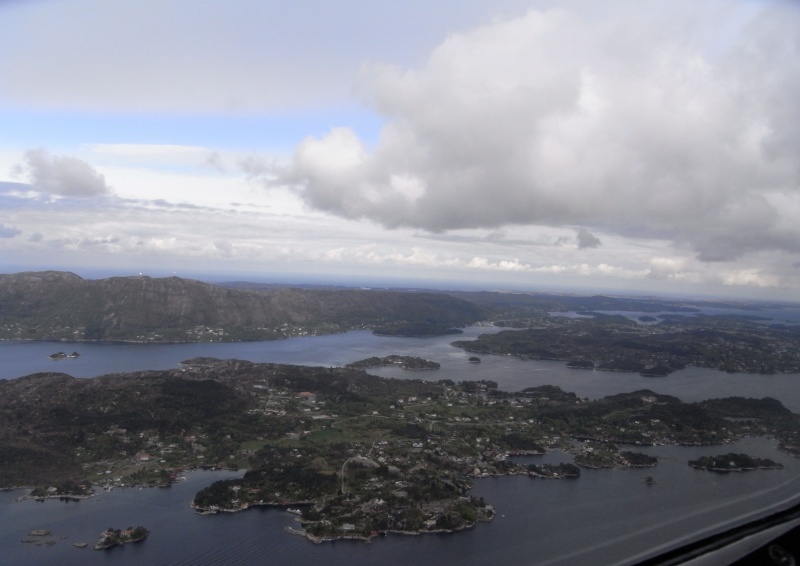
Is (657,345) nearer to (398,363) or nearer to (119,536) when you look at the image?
(398,363)

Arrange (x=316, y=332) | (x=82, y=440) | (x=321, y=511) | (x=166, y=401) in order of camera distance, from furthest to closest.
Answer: (x=316, y=332)
(x=166, y=401)
(x=82, y=440)
(x=321, y=511)

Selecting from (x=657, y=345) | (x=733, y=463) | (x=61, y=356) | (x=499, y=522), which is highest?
(x=657, y=345)

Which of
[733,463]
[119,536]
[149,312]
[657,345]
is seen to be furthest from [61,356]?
[657,345]

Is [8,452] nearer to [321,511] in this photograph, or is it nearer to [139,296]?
[321,511]

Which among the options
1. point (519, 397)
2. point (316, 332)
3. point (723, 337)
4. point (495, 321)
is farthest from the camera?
point (495, 321)

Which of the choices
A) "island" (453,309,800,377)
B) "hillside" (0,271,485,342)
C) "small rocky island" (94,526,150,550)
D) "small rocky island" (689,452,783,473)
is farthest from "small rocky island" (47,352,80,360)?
"small rocky island" (689,452,783,473)

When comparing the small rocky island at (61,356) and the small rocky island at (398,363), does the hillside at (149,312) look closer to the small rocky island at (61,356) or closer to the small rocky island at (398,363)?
the small rocky island at (61,356)

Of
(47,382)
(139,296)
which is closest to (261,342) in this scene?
(139,296)
